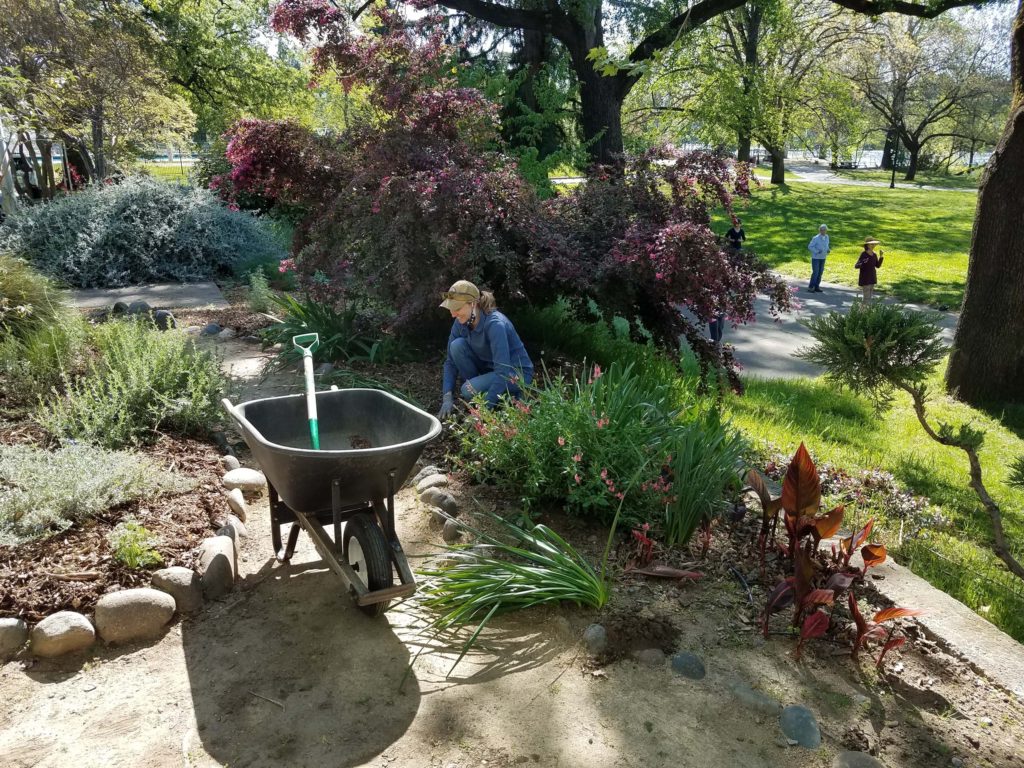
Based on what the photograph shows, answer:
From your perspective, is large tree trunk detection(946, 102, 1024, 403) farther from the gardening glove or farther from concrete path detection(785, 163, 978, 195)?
concrete path detection(785, 163, 978, 195)

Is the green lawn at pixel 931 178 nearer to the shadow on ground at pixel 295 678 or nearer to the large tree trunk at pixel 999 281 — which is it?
the large tree trunk at pixel 999 281

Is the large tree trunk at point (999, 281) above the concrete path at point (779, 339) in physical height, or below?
above

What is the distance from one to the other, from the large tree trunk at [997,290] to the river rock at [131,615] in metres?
6.50

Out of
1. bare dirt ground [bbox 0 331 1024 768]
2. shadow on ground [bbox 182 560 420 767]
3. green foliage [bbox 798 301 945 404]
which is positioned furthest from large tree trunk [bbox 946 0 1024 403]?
shadow on ground [bbox 182 560 420 767]

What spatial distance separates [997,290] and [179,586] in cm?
711

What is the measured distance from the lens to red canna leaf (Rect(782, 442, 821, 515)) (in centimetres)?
299

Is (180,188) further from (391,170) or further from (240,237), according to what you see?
(391,170)

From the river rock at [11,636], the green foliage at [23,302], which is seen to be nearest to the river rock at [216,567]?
the river rock at [11,636]

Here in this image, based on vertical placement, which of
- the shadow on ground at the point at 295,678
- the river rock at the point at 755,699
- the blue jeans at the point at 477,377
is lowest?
the shadow on ground at the point at 295,678

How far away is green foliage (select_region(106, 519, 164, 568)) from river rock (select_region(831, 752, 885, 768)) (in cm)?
286

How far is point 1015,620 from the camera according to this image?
3404mm

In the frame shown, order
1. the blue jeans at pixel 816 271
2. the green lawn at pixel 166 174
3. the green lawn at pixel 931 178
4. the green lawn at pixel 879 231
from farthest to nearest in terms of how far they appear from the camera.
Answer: the green lawn at pixel 931 178, the green lawn at pixel 166 174, the green lawn at pixel 879 231, the blue jeans at pixel 816 271

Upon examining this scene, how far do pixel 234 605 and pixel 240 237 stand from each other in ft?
32.0

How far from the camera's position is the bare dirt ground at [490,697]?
2.42 m
